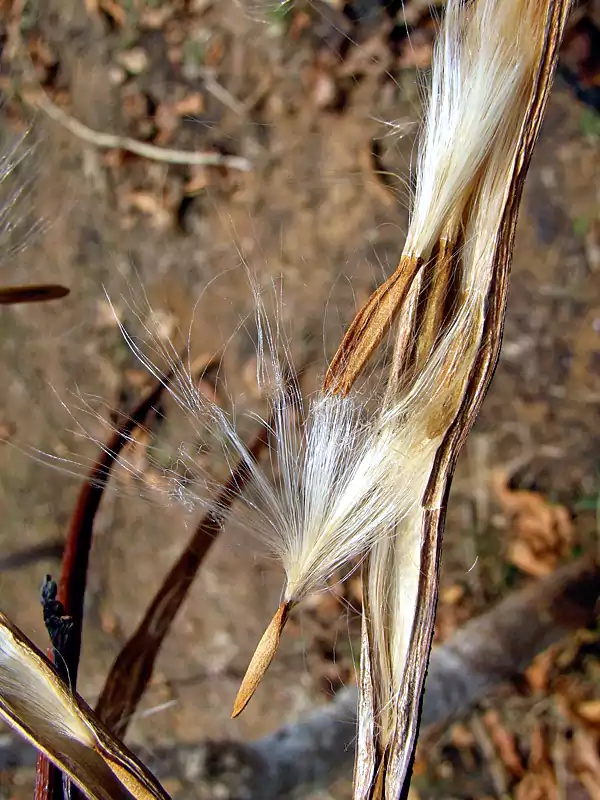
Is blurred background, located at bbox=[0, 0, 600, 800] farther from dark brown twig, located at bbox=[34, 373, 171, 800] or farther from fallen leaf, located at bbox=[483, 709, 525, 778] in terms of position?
dark brown twig, located at bbox=[34, 373, 171, 800]

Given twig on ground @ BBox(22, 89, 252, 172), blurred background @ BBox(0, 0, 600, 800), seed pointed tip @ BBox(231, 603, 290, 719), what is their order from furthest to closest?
twig on ground @ BBox(22, 89, 252, 172)
blurred background @ BBox(0, 0, 600, 800)
seed pointed tip @ BBox(231, 603, 290, 719)

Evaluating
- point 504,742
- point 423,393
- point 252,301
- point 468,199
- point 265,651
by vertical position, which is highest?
point 468,199

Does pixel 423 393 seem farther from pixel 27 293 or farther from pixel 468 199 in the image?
pixel 27 293

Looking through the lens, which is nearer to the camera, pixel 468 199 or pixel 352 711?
pixel 468 199

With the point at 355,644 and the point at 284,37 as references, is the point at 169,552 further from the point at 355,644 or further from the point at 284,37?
the point at 284,37

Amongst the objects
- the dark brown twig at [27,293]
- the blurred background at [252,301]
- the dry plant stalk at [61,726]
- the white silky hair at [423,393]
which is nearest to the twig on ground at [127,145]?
the blurred background at [252,301]

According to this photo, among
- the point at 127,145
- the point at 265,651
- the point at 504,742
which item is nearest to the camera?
the point at 265,651

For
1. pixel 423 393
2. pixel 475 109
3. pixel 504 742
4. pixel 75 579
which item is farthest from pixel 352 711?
pixel 504 742

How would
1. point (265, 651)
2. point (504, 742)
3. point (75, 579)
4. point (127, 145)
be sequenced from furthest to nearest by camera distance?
point (127, 145) → point (504, 742) → point (75, 579) → point (265, 651)

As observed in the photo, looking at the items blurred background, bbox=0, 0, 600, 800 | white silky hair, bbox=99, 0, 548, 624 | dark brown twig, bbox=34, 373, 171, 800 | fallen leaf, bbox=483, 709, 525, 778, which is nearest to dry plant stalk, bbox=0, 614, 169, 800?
dark brown twig, bbox=34, 373, 171, 800
